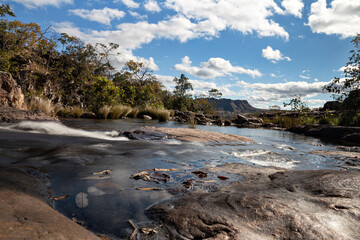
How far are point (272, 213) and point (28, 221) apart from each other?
4.81ft

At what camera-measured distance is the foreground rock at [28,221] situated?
2.96 ft

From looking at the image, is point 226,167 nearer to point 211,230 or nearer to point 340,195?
point 340,195

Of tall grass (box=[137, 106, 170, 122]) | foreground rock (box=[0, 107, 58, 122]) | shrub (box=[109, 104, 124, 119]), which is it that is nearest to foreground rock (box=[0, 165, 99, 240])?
foreground rock (box=[0, 107, 58, 122])

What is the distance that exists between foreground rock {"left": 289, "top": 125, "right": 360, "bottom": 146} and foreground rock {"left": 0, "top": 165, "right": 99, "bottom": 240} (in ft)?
32.3

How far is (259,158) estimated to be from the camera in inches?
163

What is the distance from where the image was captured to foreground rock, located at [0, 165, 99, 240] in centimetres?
90

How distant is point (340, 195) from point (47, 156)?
3.40 metres

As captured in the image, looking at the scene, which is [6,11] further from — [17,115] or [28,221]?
[28,221]

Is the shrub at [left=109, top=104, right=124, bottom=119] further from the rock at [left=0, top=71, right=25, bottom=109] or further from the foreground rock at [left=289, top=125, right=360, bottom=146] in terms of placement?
the foreground rock at [left=289, top=125, right=360, bottom=146]

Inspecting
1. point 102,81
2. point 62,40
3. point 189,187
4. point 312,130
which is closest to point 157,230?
point 189,187

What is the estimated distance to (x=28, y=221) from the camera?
1.01 m

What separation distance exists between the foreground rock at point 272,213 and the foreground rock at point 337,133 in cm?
797

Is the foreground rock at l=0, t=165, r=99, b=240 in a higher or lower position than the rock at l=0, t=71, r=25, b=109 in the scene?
lower

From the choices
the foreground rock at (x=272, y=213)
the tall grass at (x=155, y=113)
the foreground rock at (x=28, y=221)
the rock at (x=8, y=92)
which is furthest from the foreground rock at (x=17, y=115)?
the tall grass at (x=155, y=113)
